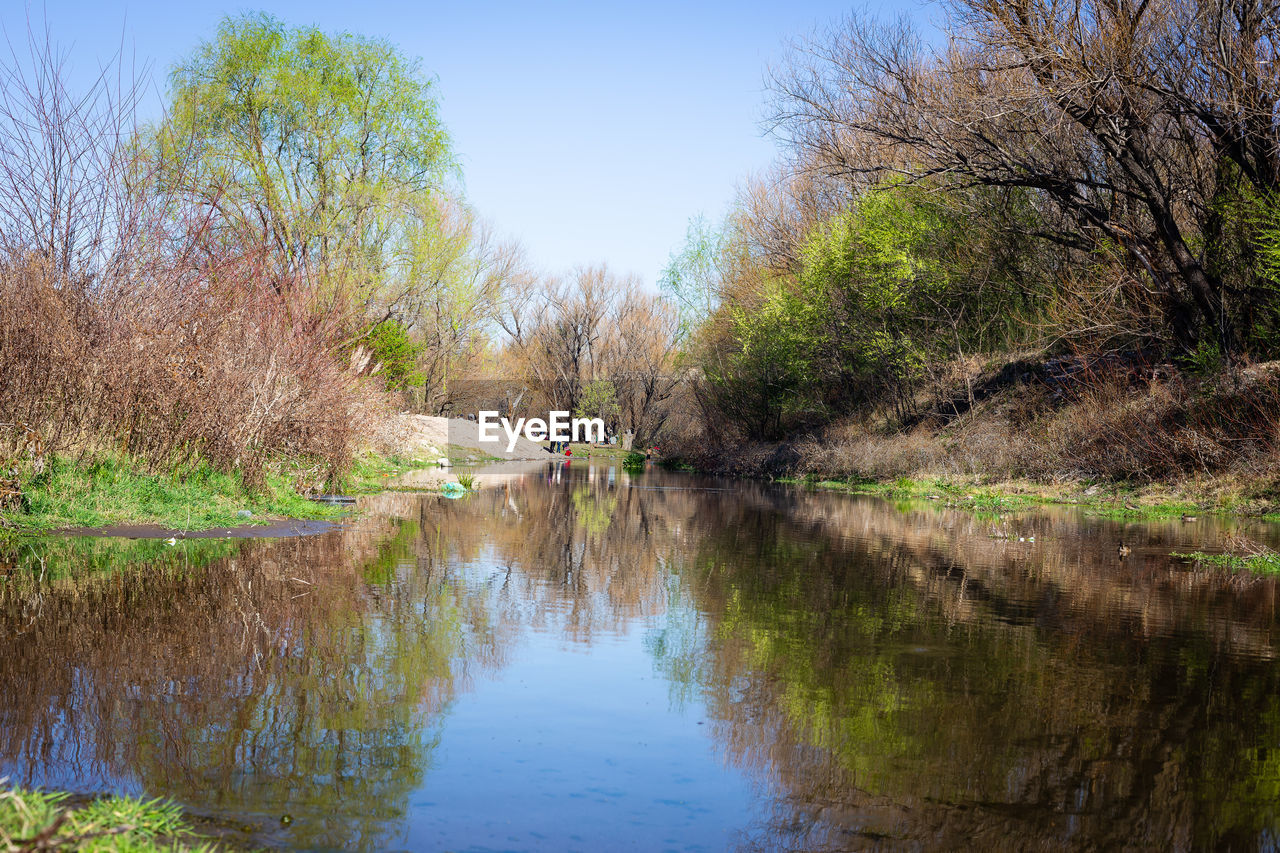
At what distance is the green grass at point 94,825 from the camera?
2625 millimetres

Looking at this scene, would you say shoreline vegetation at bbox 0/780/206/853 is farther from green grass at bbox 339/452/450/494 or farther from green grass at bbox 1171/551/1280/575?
green grass at bbox 339/452/450/494

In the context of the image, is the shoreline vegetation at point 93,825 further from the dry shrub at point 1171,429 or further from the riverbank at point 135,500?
the dry shrub at point 1171,429

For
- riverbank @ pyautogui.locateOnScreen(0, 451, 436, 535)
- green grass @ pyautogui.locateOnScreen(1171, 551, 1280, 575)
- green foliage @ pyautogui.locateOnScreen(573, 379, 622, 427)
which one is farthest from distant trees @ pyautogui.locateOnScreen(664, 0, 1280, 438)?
Answer: green foliage @ pyautogui.locateOnScreen(573, 379, 622, 427)

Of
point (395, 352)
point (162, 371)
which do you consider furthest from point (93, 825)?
point (395, 352)

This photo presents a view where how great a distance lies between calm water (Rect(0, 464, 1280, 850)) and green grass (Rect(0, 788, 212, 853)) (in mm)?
245

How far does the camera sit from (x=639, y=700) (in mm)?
5656

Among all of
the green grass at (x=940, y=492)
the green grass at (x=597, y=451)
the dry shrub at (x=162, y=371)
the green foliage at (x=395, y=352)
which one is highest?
the green foliage at (x=395, y=352)

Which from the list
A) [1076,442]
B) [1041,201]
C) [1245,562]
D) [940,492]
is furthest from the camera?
[1041,201]

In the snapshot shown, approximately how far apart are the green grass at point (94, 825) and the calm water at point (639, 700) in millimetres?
245

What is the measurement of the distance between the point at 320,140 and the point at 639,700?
3076 cm

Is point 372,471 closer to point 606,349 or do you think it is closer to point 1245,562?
point 1245,562

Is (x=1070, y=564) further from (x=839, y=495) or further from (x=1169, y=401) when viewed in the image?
(x=839, y=495)

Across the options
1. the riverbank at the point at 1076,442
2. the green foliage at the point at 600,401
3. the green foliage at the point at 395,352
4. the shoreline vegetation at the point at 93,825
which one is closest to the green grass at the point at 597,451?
the green foliage at the point at 600,401

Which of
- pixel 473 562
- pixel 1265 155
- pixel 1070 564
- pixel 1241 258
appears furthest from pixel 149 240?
pixel 1241 258
